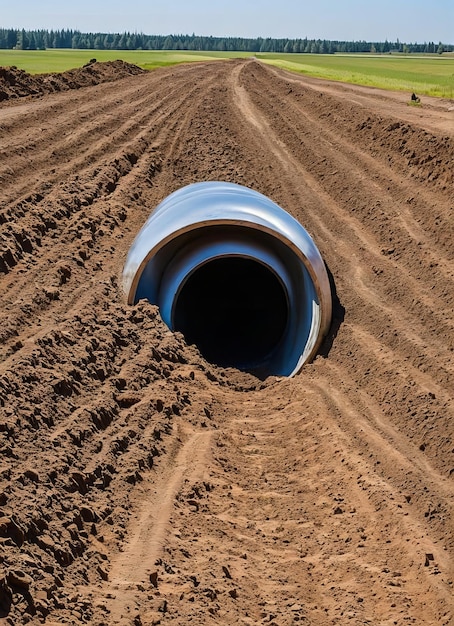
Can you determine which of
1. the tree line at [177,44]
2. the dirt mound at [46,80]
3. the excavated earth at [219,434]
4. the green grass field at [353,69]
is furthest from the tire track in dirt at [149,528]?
the tree line at [177,44]

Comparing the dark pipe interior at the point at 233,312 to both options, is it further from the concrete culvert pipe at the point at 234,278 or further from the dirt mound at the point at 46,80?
the dirt mound at the point at 46,80

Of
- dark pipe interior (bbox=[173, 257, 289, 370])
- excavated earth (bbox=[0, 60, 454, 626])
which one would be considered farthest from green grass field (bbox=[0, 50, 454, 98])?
dark pipe interior (bbox=[173, 257, 289, 370])

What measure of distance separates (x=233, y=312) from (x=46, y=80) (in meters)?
22.7

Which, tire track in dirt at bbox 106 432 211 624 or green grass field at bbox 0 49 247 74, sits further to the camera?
green grass field at bbox 0 49 247 74

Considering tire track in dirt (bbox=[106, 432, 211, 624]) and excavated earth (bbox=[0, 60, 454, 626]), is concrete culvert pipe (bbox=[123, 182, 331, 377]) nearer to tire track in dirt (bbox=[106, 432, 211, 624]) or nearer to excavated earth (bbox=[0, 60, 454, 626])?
excavated earth (bbox=[0, 60, 454, 626])

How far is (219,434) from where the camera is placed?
8883 millimetres

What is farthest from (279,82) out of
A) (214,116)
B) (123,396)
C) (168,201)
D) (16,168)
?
(123,396)

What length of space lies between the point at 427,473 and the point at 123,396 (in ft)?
9.67

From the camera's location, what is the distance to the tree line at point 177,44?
149m

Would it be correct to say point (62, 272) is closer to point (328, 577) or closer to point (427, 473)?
point (427, 473)

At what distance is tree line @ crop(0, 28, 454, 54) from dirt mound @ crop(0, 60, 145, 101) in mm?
96450

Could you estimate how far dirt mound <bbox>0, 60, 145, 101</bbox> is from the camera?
1192 inches

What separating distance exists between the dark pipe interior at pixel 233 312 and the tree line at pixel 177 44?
4953 inches

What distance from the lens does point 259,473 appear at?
8.36 m
